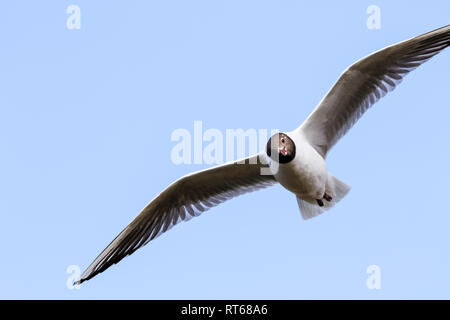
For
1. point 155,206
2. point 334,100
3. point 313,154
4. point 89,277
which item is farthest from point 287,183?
point 89,277

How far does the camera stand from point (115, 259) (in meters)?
8.43

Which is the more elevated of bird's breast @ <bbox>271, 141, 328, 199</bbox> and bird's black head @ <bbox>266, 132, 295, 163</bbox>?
bird's black head @ <bbox>266, 132, 295, 163</bbox>

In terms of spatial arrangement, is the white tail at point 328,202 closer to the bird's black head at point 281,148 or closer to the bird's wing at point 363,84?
the bird's wing at point 363,84

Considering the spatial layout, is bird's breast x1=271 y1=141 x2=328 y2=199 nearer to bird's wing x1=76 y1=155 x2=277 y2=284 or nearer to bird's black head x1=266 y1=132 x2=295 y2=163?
bird's black head x1=266 y1=132 x2=295 y2=163

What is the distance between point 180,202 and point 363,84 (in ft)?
6.42

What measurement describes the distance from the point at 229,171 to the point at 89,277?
1.55 m

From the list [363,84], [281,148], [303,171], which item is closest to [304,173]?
[303,171]

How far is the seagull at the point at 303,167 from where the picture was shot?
7.73 meters

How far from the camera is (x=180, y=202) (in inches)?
337

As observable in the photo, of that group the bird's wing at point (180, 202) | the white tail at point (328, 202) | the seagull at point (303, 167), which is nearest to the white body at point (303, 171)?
the seagull at point (303, 167)

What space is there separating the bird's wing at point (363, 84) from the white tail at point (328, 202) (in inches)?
11.9

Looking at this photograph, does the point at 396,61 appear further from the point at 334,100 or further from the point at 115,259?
the point at 115,259

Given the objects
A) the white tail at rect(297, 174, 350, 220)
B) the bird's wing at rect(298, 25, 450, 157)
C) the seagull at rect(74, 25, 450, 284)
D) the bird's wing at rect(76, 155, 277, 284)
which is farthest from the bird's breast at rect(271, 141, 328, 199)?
the bird's wing at rect(76, 155, 277, 284)

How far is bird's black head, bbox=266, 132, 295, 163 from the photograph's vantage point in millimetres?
7566
